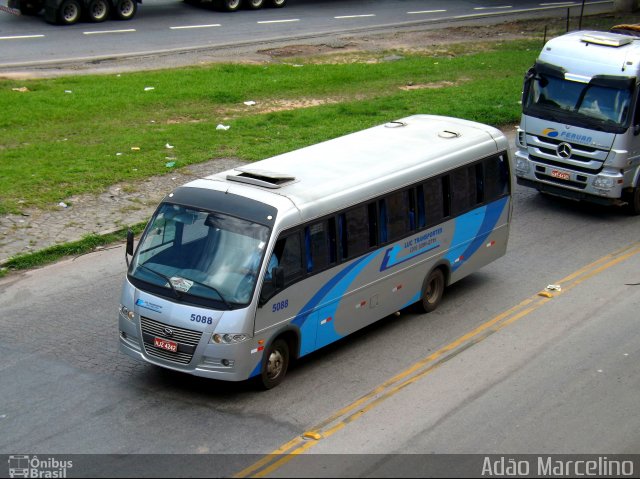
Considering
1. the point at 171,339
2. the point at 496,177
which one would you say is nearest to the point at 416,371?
the point at 171,339

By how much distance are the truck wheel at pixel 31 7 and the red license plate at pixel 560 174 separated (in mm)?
18899

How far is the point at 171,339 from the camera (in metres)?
11.0

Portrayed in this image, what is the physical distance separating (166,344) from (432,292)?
4.69m

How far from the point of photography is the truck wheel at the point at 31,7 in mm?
30967

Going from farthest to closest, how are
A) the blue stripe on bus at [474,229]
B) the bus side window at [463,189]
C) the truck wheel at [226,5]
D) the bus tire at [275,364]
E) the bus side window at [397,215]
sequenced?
the truck wheel at [226,5] → the blue stripe on bus at [474,229] → the bus side window at [463,189] → the bus side window at [397,215] → the bus tire at [275,364]

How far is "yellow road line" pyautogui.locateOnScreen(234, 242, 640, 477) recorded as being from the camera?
9.98 metres

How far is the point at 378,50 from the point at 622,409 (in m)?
21.1

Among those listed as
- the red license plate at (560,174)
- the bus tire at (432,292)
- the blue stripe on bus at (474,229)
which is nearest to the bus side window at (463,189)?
the blue stripe on bus at (474,229)

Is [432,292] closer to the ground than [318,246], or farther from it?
closer to the ground

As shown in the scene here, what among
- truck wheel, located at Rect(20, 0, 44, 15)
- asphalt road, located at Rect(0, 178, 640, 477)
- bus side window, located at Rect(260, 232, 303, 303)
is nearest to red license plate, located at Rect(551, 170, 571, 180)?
asphalt road, located at Rect(0, 178, 640, 477)

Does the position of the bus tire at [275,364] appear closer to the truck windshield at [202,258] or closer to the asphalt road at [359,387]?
the asphalt road at [359,387]

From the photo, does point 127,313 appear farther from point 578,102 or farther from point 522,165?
point 578,102

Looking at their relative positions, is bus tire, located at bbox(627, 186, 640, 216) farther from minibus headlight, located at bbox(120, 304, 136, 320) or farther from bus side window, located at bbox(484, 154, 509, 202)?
minibus headlight, located at bbox(120, 304, 136, 320)

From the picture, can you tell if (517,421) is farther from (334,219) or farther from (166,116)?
(166,116)
